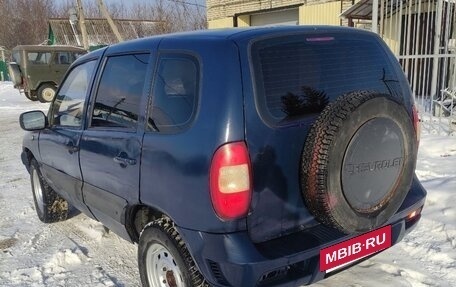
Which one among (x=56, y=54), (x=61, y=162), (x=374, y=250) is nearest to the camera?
(x=374, y=250)

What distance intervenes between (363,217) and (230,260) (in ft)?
2.46

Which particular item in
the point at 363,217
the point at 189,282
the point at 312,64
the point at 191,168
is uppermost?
the point at 312,64

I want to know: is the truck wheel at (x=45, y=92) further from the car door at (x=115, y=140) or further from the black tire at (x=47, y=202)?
the car door at (x=115, y=140)

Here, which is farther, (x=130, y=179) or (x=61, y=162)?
(x=61, y=162)

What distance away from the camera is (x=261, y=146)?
2.29 m

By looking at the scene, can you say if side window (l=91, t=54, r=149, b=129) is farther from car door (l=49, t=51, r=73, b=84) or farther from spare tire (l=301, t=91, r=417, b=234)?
car door (l=49, t=51, r=73, b=84)

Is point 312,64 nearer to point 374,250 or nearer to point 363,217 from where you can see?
point 363,217

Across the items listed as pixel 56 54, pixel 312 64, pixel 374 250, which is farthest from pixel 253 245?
pixel 56 54

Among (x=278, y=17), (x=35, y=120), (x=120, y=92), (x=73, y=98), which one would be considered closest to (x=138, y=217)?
(x=120, y=92)

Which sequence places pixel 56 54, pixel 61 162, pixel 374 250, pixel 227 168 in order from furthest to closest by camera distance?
pixel 56 54 → pixel 61 162 → pixel 374 250 → pixel 227 168

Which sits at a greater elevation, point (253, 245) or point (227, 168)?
point (227, 168)

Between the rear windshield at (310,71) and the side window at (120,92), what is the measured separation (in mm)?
863

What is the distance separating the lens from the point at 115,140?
2924mm

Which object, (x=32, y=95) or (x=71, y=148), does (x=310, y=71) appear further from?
(x=32, y=95)
